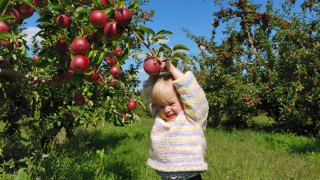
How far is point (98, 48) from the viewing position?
196cm

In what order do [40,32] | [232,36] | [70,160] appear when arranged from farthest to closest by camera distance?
[232,36], [70,160], [40,32]

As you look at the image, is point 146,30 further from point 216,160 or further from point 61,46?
point 216,160

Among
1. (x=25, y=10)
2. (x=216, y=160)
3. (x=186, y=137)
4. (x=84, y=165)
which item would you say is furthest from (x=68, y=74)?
(x=216, y=160)

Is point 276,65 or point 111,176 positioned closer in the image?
point 111,176

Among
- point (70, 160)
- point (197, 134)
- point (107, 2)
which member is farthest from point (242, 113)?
point (107, 2)

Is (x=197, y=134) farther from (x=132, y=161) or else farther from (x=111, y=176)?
(x=132, y=161)

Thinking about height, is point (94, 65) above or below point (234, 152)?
above

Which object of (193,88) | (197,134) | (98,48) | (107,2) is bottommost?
(197,134)

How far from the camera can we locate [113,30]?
1602 millimetres

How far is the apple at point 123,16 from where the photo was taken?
1579 mm

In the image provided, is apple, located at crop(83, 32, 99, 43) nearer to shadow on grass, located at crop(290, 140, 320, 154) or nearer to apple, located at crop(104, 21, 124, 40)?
apple, located at crop(104, 21, 124, 40)

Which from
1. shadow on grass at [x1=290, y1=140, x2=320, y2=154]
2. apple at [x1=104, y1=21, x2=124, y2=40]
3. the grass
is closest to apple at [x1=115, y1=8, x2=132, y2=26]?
apple at [x1=104, y1=21, x2=124, y2=40]

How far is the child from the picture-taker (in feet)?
7.26

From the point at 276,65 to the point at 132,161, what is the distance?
20.4ft
